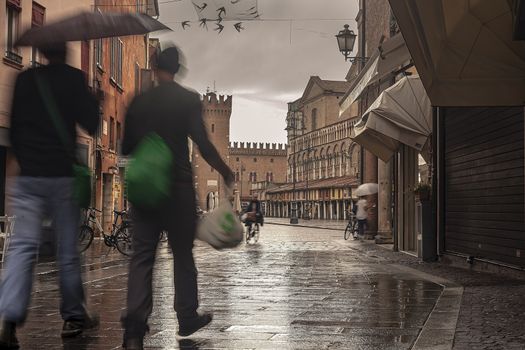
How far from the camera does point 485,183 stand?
11.9 meters

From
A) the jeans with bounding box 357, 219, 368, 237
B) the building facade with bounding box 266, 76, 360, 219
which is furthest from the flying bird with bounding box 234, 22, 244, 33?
the building facade with bounding box 266, 76, 360, 219

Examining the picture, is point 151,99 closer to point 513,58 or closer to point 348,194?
point 513,58

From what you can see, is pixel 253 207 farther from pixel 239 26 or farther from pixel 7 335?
pixel 7 335

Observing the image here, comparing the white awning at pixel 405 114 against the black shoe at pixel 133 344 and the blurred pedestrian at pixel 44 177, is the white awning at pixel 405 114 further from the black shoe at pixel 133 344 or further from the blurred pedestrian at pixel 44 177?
the black shoe at pixel 133 344

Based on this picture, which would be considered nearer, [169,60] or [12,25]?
[169,60]

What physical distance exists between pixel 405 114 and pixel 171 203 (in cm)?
1132

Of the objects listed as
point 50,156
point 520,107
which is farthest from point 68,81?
point 520,107

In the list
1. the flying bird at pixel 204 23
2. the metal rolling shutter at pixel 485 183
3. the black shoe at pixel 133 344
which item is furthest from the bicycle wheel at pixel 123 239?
the black shoe at pixel 133 344

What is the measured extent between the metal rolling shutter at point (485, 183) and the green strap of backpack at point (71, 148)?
679 centimetres

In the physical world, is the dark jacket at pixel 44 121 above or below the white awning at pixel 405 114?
below

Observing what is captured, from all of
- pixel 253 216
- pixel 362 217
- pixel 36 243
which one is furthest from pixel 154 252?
pixel 362 217

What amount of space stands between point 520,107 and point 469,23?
2111 millimetres

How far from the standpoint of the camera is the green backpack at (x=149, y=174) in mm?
4391

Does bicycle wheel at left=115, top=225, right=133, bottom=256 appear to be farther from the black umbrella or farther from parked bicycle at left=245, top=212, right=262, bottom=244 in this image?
the black umbrella
